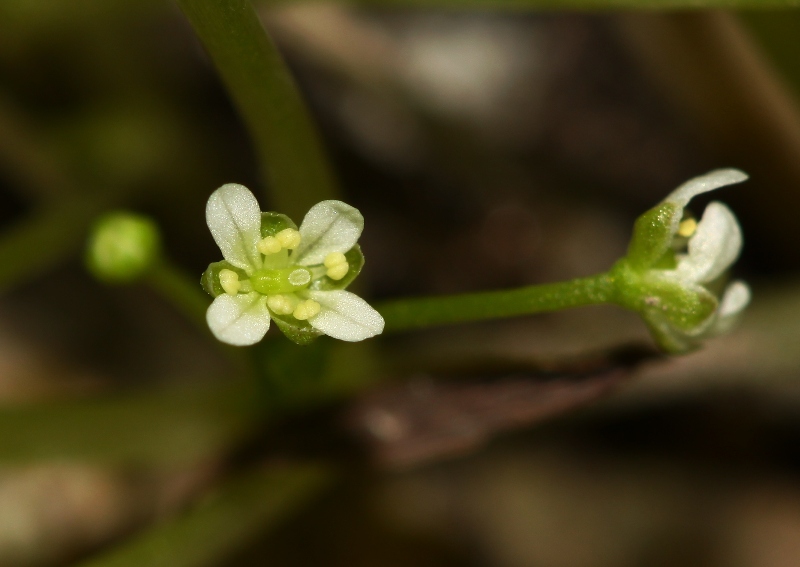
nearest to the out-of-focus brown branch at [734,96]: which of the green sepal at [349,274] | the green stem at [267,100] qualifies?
the green stem at [267,100]

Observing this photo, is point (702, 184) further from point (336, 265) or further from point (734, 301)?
point (336, 265)

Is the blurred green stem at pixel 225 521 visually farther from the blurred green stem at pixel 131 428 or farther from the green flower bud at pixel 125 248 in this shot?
the green flower bud at pixel 125 248

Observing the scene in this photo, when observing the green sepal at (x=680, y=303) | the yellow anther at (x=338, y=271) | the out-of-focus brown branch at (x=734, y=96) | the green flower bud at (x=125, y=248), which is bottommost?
the green sepal at (x=680, y=303)

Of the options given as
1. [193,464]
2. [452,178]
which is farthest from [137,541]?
[452,178]

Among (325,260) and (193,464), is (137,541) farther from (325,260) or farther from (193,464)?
(325,260)

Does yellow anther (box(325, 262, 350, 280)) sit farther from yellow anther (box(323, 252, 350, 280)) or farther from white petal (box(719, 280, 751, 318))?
white petal (box(719, 280, 751, 318))

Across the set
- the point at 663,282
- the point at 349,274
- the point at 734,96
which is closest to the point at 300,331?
the point at 349,274
